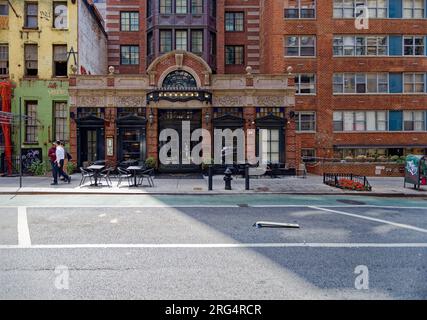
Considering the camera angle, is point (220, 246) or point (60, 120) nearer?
point (220, 246)

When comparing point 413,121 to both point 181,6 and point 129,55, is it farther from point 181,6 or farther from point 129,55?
point 129,55

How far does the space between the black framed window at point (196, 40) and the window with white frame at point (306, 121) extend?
10290mm

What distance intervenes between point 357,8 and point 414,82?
8.30m

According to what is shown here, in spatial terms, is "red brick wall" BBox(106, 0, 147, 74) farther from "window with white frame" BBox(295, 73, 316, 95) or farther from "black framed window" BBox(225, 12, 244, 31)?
"window with white frame" BBox(295, 73, 316, 95)

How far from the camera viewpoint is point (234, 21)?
31.6 metres

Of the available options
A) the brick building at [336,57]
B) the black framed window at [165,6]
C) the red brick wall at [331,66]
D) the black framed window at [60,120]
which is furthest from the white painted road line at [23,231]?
the red brick wall at [331,66]

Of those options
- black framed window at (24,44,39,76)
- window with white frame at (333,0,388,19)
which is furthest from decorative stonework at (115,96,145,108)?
window with white frame at (333,0,388,19)

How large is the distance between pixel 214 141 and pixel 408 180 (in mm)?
11313

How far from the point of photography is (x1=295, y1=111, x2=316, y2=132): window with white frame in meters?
29.0

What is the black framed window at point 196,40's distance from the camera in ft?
92.5

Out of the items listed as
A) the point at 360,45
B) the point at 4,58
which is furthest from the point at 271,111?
the point at 4,58

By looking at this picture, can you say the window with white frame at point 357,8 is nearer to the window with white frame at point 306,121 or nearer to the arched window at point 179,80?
the window with white frame at point 306,121

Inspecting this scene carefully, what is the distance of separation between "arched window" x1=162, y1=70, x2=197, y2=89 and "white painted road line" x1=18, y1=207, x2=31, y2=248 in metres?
13.9

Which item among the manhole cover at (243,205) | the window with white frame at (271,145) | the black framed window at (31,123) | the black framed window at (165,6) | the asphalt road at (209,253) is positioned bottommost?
the asphalt road at (209,253)
